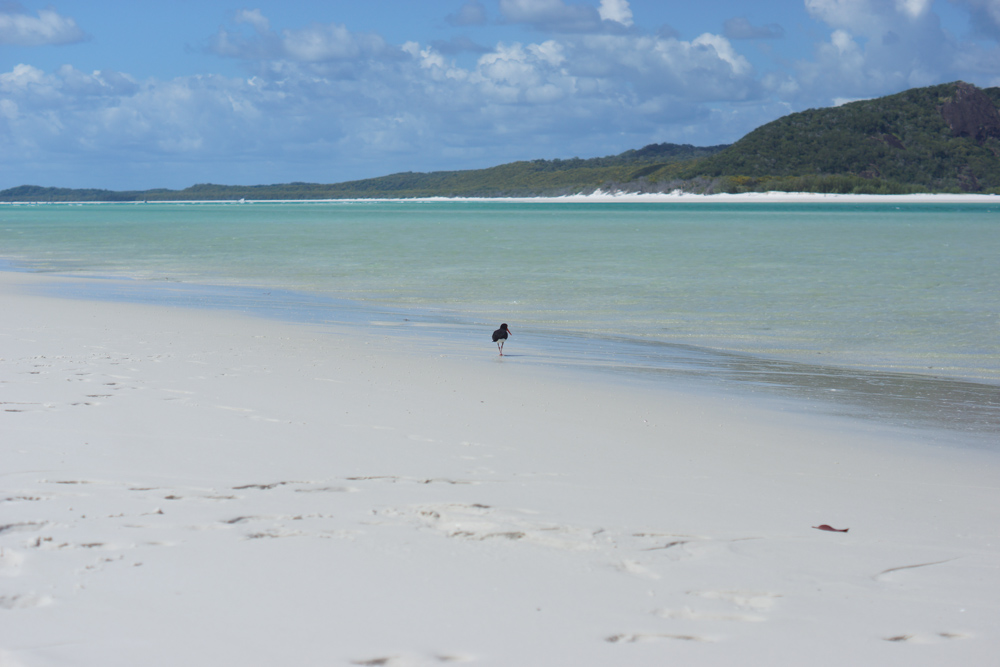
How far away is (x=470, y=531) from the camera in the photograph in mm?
3939

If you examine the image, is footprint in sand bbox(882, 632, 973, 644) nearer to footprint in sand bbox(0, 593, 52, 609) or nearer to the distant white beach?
footprint in sand bbox(0, 593, 52, 609)

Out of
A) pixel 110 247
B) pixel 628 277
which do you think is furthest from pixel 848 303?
pixel 110 247

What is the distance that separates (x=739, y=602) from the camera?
3.34 meters

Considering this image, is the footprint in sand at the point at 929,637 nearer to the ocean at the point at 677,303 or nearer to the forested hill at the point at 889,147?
the ocean at the point at 677,303

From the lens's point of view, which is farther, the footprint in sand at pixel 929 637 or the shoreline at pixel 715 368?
the shoreline at pixel 715 368

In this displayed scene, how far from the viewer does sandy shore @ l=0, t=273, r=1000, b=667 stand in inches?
118

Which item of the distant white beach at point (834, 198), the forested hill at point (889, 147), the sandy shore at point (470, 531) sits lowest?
the sandy shore at point (470, 531)

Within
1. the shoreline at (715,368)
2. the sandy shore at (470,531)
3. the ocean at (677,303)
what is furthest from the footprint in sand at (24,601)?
the ocean at (677,303)

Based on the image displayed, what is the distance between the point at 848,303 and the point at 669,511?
42.2 ft

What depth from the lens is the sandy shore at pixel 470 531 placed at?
9.86 ft

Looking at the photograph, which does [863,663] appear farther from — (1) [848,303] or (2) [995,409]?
(1) [848,303]

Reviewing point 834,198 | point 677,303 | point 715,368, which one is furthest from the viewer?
point 834,198

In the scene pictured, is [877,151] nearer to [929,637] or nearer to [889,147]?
[889,147]

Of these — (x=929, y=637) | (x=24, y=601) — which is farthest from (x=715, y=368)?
(x=24, y=601)
